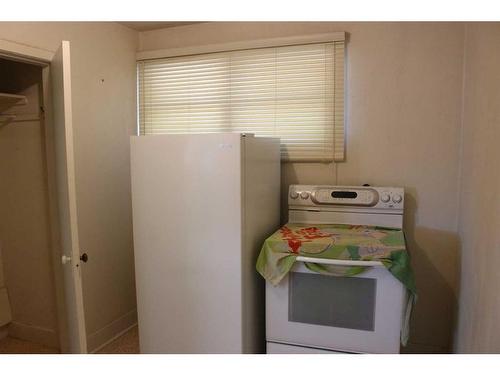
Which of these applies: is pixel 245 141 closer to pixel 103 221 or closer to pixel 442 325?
pixel 103 221

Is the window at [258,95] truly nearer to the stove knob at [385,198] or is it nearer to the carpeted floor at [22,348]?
the stove knob at [385,198]

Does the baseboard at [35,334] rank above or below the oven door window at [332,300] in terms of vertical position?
below

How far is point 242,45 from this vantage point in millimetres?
2494

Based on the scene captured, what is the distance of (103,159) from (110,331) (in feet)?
3.96

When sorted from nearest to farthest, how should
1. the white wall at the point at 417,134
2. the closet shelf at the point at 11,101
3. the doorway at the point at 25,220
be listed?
the white wall at the point at 417,134
the closet shelf at the point at 11,101
the doorway at the point at 25,220

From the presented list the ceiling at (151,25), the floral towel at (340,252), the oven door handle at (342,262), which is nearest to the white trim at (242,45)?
the ceiling at (151,25)

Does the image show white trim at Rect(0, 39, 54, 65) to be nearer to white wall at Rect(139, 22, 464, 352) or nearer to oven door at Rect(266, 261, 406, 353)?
white wall at Rect(139, 22, 464, 352)

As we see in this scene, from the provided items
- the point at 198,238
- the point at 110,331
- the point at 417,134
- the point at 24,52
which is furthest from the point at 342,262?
the point at 24,52

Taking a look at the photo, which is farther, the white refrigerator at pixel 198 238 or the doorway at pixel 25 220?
the doorway at pixel 25 220

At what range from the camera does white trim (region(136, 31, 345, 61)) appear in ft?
7.57

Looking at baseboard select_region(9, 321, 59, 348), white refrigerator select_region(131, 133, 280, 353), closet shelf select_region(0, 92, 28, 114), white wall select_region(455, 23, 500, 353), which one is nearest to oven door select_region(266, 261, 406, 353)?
white refrigerator select_region(131, 133, 280, 353)

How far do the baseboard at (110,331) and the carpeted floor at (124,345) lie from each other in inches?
1.3

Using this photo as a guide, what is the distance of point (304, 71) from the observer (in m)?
2.39

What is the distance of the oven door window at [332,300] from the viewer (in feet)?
6.06
